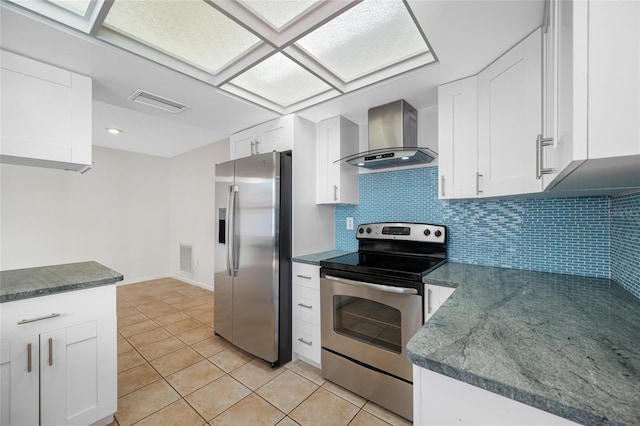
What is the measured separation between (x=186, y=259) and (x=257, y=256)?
130 inches

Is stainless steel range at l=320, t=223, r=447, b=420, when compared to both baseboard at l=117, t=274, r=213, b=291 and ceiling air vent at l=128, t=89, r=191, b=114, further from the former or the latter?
baseboard at l=117, t=274, r=213, b=291

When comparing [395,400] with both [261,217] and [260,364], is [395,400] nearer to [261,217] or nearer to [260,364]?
[260,364]

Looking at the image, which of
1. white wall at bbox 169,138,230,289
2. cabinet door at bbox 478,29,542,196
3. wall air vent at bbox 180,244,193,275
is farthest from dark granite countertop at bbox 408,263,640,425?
wall air vent at bbox 180,244,193,275

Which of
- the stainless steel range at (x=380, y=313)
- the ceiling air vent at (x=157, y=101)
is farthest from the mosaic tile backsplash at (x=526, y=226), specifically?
the ceiling air vent at (x=157, y=101)

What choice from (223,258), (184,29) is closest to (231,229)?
(223,258)

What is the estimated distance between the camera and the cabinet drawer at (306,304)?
6.96 ft

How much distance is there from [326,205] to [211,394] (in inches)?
71.8

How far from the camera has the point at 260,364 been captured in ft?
7.42

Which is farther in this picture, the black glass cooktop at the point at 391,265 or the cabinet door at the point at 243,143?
the cabinet door at the point at 243,143

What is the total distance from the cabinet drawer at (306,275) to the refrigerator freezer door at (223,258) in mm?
679

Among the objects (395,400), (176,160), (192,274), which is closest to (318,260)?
(395,400)

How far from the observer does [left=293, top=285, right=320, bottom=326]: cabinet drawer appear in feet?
6.96

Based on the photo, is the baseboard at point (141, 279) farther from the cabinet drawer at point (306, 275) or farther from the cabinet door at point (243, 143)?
the cabinet drawer at point (306, 275)

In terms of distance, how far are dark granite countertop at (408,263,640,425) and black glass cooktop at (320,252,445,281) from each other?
0.39 m
